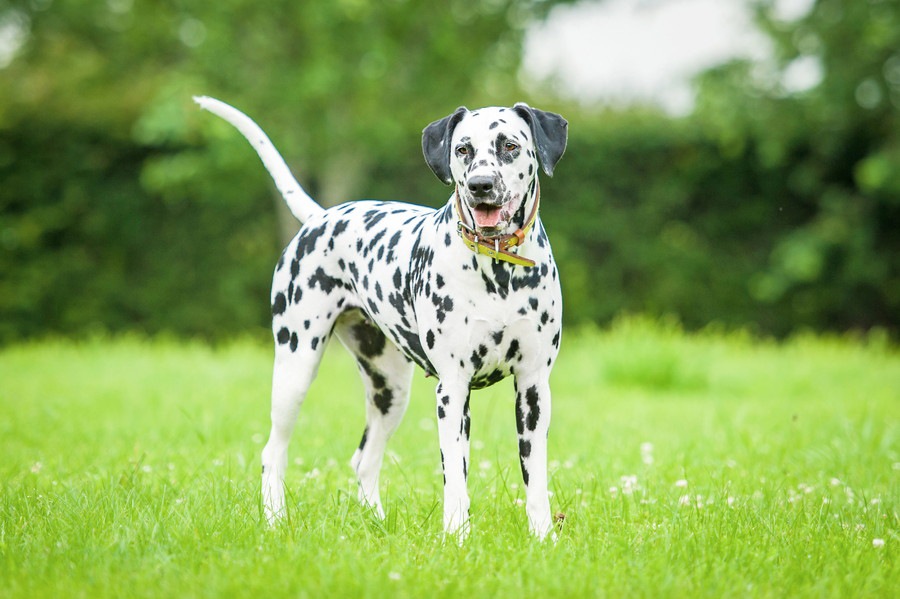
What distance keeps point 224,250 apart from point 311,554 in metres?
9.30

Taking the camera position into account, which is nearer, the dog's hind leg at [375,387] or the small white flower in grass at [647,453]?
the dog's hind leg at [375,387]

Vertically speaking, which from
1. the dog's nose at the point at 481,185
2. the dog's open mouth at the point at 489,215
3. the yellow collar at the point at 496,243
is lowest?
the yellow collar at the point at 496,243

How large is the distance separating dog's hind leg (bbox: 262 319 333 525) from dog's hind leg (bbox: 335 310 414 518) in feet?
0.72

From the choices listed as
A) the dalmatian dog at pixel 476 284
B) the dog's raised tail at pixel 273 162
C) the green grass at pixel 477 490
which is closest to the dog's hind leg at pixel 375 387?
the green grass at pixel 477 490

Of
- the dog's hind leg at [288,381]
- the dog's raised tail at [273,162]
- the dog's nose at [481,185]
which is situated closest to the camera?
the dog's nose at [481,185]

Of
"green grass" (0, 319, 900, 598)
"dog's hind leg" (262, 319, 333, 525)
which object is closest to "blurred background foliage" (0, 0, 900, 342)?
"green grass" (0, 319, 900, 598)

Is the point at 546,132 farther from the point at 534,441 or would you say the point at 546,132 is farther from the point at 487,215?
the point at 534,441

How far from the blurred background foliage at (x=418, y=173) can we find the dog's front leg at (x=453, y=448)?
7.11 metres

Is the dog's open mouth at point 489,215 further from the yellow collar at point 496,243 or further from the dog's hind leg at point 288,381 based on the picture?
the dog's hind leg at point 288,381

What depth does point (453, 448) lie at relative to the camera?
12.5ft

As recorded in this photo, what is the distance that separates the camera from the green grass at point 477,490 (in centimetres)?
335

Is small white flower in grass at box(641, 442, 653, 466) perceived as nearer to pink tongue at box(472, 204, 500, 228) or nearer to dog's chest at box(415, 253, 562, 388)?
dog's chest at box(415, 253, 562, 388)

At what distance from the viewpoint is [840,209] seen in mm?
12336

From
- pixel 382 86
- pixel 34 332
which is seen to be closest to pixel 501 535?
pixel 382 86
